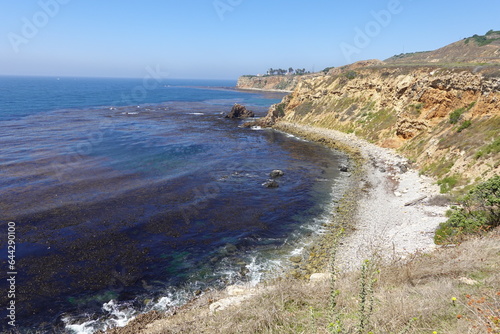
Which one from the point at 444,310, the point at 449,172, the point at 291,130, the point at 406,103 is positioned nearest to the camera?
the point at 444,310

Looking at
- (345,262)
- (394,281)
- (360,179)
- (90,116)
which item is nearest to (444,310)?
(394,281)

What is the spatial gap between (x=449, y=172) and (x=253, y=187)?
1791 centimetres

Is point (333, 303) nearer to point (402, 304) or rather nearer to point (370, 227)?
point (402, 304)

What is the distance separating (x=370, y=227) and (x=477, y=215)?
21.9 ft

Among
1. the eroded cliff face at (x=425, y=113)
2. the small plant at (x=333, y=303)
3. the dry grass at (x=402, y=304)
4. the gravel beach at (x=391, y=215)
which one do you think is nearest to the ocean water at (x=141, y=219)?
the gravel beach at (x=391, y=215)

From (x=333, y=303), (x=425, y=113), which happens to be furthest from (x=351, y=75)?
(x=333, y=303)

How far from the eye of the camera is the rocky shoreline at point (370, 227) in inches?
508

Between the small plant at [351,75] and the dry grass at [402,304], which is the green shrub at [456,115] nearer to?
the dry grass at [402,304]

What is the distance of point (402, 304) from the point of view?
7.43m

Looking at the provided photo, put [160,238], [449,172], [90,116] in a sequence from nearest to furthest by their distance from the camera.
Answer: [160,238] < [449,172] < [90,116]

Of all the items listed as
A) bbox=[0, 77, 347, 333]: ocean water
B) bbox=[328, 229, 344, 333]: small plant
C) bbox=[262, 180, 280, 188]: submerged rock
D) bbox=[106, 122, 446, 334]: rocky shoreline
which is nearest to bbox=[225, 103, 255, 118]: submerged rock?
bbox=[0, 77, 347, 333]: ocean water

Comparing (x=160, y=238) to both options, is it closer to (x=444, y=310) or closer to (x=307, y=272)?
(x=307, y=272)

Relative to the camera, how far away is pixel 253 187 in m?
30.8

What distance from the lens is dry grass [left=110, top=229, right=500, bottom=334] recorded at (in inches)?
270
